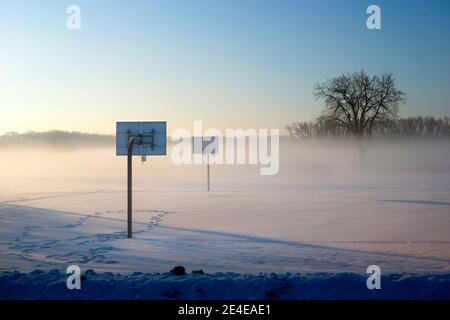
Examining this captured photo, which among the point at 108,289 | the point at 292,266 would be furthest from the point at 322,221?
the point at 108,289

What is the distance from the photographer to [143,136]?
13.1 metres

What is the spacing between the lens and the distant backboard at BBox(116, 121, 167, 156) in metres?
13.0

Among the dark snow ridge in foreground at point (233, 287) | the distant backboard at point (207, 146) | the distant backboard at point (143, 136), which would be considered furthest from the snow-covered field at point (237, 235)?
the distant backboard at point (207, 146)

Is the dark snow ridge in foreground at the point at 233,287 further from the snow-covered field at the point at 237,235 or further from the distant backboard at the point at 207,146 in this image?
the distant backboard at the point at 207,146

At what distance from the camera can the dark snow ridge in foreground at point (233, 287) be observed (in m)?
6.08

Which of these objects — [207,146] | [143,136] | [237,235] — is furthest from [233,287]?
[207,146]

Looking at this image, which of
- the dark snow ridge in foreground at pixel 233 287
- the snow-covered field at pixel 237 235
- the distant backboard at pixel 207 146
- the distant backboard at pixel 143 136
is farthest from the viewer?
the distant backboard at pixel 207 146

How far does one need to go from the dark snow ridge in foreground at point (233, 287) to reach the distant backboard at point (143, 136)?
6.89 metres

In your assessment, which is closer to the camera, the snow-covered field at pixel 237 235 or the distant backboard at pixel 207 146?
the snow-covered field at pixel 237 235

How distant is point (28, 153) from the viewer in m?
121

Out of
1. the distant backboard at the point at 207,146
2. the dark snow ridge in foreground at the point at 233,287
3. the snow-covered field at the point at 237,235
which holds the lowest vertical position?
the snow-covered field at the point at 237,235

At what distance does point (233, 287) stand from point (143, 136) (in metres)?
7.92
